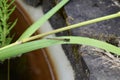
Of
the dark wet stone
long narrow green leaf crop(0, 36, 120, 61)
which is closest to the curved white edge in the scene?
the dark wet stone

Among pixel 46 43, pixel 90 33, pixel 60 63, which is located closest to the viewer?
pixel 46 43

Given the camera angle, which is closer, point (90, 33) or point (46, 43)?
point (46, 43)

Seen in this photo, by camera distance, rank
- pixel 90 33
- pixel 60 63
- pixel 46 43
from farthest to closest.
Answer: pixel 60 63
pixel 90 33
pixel 46 43

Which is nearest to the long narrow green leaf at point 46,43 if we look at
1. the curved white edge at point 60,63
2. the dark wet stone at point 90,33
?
the dark wet stone at point 90,33

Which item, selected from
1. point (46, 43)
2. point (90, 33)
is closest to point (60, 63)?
point (90, 33)

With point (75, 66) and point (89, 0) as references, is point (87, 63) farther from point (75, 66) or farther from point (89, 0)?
point (89, 0)

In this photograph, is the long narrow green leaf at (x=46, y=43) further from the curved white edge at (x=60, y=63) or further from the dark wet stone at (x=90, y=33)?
the curved white edge at (x=60, y=63)

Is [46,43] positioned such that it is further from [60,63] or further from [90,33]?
[60,63]

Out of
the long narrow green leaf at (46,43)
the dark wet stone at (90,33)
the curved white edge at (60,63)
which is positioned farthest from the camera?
the curved white edge at (60,63)
